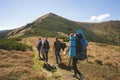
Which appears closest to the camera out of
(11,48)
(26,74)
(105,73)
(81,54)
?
(81,54)

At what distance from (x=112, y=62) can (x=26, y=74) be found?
9.00 metres

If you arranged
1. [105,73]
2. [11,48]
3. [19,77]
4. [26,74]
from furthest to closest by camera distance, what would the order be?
1. [11,48]
2. [105,73]
3. [26,74]
4. [19,77]

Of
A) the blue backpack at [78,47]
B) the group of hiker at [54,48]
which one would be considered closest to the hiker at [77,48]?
the blue backpack at [78,47]

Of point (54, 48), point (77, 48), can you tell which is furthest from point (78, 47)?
point (54, 48)

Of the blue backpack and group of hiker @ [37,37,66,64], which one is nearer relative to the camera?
the blue backpack

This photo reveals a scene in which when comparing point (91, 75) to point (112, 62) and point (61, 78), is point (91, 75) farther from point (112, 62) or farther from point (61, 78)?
point (112, 62)

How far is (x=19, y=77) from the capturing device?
1312cm

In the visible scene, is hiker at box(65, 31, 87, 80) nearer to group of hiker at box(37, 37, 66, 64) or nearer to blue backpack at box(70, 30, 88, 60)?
blue backpack at box(70, 30, 88, 60)

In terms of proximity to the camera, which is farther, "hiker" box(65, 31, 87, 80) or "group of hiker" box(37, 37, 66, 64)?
"group of hiker" box(37, 37, 66, 64)

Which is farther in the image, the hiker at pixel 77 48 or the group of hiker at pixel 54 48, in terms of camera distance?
the group of hiker at pixel 54 48

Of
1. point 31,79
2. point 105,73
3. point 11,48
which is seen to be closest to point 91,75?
point 105,73

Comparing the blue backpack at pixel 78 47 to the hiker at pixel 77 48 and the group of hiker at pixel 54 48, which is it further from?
the group of hiker at pixel 54 48

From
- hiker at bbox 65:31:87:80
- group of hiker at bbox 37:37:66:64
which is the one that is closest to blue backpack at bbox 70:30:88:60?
hiker at bbox 65:31:87:80

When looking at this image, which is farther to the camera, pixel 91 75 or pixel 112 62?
pixel 112 62
